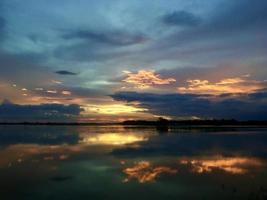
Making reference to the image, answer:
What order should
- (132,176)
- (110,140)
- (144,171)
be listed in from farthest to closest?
(110,140)
(144,171)
(132,176)

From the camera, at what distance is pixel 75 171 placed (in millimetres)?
19828

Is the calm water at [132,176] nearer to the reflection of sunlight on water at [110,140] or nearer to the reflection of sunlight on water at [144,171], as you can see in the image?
the reflection of sunlight on water at [144,171]

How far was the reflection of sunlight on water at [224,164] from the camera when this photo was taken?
67.1ft

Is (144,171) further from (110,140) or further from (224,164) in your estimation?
(110,140)

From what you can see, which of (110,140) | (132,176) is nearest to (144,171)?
(132,176)

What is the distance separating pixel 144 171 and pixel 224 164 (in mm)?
5446

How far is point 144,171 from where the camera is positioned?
65.4 feet

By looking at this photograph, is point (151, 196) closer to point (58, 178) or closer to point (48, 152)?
point (58, 178)

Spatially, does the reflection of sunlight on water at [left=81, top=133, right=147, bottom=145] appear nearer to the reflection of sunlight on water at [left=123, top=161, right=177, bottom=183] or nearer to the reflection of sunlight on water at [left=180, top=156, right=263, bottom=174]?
the reflection of sunlight on water at [left=180, top=156, right=263, bottom=174]

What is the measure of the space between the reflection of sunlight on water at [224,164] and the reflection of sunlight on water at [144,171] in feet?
5.53

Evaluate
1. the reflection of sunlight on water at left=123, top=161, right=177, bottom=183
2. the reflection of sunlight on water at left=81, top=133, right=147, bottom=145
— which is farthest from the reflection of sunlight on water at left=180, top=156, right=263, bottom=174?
the reflection of sunlight on water at left=81, top=133, right=147, bottom=145

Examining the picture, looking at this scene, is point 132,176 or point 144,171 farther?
point 144,171

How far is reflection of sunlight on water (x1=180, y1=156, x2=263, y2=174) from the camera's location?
20.4 m

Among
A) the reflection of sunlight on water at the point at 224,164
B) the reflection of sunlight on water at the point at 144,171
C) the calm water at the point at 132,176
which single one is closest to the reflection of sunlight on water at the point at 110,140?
the calm water at the point at 132,176
